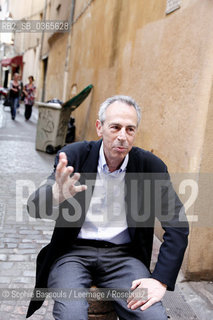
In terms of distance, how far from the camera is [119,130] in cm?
202

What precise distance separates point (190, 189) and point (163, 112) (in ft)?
3.83

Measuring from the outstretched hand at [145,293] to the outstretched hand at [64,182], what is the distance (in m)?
0.59

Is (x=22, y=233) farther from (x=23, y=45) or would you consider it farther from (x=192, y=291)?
(x=23, y=45)

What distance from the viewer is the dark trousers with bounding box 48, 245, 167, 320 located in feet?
5.92

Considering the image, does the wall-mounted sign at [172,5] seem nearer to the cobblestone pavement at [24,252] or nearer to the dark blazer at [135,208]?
the dark blazer at [135,208]

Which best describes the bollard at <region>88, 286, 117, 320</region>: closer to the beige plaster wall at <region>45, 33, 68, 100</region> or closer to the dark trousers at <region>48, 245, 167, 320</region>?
the dark trousers at <region>48, 245, 167, 320</region>

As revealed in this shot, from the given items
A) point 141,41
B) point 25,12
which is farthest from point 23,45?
point 141,41

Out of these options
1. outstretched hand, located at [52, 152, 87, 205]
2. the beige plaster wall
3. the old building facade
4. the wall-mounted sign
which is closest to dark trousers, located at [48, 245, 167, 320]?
outstretched hand, located at [52, 152, 87, 205]

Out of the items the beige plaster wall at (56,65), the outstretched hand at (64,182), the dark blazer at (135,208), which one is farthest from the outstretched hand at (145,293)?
the beige plaster wall at (56,65)

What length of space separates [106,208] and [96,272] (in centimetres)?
37

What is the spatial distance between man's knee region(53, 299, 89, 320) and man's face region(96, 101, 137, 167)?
0.79 meters

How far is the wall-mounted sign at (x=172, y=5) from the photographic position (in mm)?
3884

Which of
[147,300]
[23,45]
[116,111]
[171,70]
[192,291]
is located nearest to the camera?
[147,300]

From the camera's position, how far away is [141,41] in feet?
16.9
